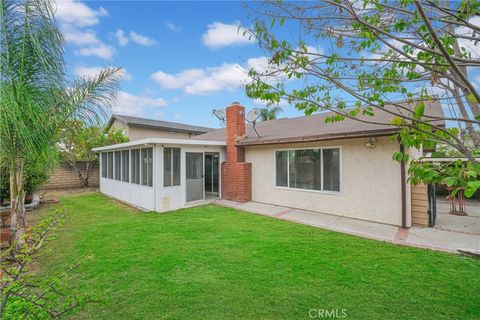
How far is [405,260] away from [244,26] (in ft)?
17.4

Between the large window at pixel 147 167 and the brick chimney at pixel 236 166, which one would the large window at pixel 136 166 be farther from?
the brick chimney at pixel 236 166

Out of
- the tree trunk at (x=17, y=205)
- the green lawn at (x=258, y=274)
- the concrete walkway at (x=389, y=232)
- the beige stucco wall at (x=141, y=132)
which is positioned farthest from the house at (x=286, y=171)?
the beige stucco wall at (x=141, y=132)

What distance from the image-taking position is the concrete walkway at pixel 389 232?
5508 mm

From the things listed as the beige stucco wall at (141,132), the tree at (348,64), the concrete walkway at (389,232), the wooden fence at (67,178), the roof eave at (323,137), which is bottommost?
the concrete walkway at (389,232)

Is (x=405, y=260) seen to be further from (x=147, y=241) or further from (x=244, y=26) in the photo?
(x=147, y=241)

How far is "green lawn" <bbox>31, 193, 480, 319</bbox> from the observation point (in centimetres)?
328

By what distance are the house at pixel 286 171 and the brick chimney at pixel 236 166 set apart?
0.15 feet

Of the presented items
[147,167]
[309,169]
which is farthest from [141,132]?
[309,169]

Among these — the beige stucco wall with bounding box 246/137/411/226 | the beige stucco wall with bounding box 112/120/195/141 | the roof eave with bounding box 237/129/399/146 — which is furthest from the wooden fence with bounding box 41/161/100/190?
the beige stucco wall with bounding box 246/137/411/226

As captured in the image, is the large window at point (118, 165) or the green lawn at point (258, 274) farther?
the large window at point (118, 165)

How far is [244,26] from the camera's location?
3.09m

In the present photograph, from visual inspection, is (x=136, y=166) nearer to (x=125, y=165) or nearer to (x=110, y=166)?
(x=125, y=165)

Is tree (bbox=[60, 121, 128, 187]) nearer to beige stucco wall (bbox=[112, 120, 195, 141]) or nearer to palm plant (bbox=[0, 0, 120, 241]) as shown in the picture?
beige stucco wall (bbox=[112, 120, 195, 141])

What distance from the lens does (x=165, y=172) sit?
9.39m
